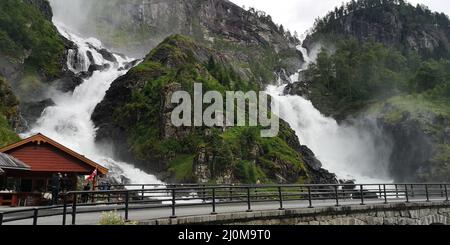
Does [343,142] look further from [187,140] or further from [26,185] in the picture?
[26,185]

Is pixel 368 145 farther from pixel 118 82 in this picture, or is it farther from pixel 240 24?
pixel 240 24

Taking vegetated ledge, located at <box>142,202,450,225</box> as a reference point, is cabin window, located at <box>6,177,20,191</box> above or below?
above

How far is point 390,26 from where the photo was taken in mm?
140500

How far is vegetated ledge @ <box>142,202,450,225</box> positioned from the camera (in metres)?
14.4

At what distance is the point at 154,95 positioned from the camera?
182 ft

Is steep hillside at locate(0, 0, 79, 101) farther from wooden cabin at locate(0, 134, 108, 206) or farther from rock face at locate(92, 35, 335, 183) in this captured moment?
wooden cabin at locate(0, 134, 108, 206)

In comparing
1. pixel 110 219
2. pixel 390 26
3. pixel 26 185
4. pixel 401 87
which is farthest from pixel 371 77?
pixel 110 219

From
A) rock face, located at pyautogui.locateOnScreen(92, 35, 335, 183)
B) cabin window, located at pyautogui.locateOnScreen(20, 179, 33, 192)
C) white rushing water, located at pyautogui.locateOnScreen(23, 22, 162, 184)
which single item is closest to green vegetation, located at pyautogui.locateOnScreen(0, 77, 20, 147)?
white rushing water, located at pyautogui.locateOnScreen(23, 22, 162, 184)

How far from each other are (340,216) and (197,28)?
138 meters

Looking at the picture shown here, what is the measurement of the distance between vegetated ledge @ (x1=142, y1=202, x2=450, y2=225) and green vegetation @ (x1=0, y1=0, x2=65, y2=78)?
62036mm

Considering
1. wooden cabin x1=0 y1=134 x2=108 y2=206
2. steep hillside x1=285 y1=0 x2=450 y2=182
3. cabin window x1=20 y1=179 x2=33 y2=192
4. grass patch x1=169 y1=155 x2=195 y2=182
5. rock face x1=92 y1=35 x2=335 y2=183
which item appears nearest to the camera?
wooden cabin x1=0 y1=134 x2=108 y2=206

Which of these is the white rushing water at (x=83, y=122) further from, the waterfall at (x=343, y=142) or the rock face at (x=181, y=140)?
the waterfall at (x=343, y=142)

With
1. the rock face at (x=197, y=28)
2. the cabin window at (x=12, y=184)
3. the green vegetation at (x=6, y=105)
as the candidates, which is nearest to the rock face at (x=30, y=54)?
the green vegetation at (x=6, y=105)

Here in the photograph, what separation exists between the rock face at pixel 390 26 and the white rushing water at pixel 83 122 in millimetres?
89873
